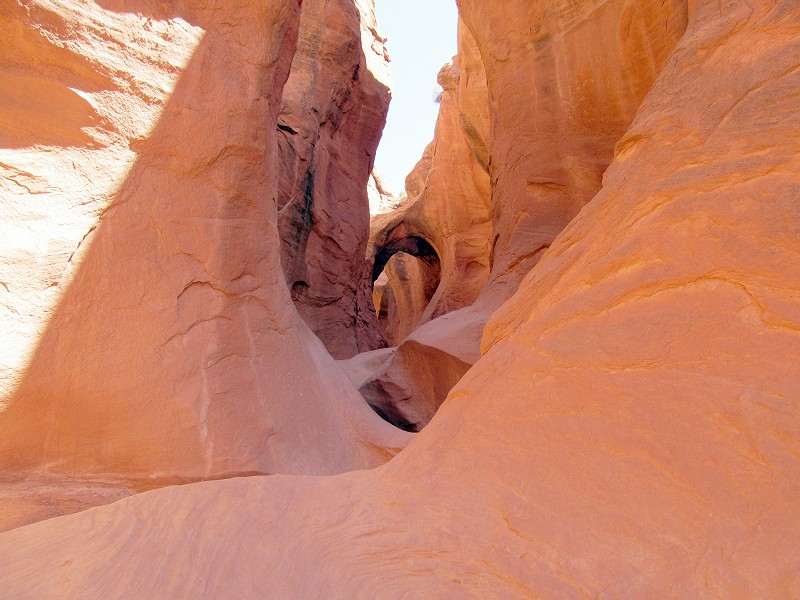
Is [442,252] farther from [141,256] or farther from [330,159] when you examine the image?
[141,256]

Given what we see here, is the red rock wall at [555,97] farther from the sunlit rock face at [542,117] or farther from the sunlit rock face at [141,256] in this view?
the sunlit rock face at [141,256]

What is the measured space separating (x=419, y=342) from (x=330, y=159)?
4.56 m

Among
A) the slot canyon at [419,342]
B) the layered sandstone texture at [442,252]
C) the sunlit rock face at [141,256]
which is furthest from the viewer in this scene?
the layered sandstone texture at [442,252]

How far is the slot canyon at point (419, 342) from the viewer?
1130mm

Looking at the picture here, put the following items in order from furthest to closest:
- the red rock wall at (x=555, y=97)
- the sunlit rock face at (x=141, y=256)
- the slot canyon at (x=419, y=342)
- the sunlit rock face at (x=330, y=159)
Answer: the sunlit rock face at (x=330, y=159), the red rock wall at (x=555, y=97), the sunlit rock face at (x=141, y=256), the slot canyon at (x=419, y=342)

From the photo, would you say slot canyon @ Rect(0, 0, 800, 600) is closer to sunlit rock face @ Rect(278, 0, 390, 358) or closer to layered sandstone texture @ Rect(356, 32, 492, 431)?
layered sandstone texture @ Rect(356, 32, 492, 431)

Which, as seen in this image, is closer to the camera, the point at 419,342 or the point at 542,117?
the point at 542,117

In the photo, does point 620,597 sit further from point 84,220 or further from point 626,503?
point 84,220

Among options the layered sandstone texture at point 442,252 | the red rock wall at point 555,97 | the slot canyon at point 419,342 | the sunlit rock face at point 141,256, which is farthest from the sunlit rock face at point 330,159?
the sunlit rock face at point 141,256

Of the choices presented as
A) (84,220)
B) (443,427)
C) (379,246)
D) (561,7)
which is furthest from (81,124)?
(379,246)

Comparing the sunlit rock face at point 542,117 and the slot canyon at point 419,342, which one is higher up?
the sunlit rock face at point 542,117

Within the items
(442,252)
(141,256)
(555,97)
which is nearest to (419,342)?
(555,97)

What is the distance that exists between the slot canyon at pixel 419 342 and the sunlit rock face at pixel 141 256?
0.05 feet

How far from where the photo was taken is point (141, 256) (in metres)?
3.01
